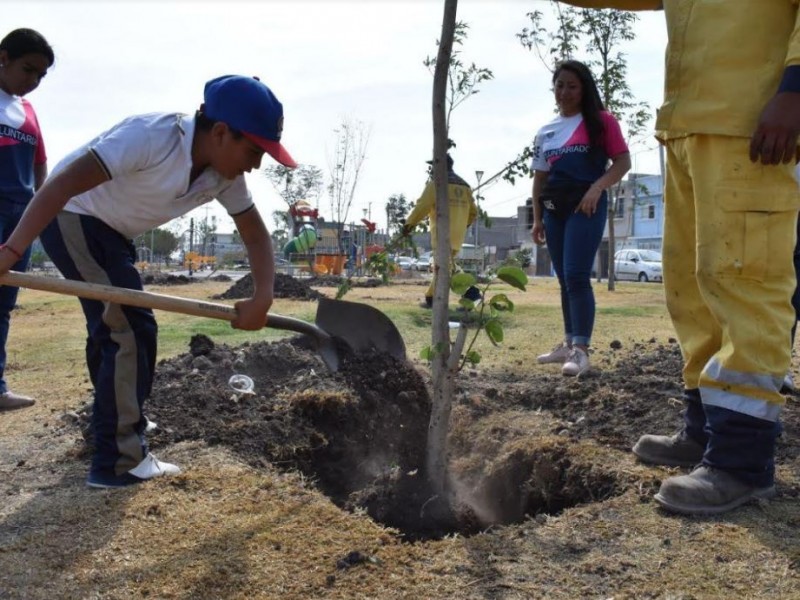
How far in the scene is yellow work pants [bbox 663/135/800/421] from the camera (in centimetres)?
226

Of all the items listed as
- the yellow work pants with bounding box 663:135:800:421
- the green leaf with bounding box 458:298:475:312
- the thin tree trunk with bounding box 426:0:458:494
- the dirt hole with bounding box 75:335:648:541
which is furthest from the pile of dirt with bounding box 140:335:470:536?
the yellow work pants with bounding box 663:135:800:421

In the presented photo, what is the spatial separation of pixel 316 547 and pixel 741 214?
1.62 metres

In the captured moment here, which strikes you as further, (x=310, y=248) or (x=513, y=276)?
(x=310, y=248)

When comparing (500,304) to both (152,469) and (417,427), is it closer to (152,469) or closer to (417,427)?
(417,427)

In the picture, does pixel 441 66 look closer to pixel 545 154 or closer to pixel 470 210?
pixel 545 154

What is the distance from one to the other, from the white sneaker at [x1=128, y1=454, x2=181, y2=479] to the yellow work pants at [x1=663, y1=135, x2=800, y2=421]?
6.36 feet

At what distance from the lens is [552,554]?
218cm

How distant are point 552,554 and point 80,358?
446 cm

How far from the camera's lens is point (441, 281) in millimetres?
2859

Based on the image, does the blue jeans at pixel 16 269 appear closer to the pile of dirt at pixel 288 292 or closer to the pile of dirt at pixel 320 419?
the pile of dirt at pixel 320 419

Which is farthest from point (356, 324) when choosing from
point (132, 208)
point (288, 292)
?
point (288, 292)

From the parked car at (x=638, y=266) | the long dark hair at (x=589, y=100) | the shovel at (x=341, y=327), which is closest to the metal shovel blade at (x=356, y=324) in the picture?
the shovel at (x=341, y=327)

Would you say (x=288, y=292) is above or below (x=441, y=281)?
below

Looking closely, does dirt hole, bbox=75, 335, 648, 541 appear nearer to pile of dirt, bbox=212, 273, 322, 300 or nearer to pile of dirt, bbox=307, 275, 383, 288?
pile of dirt, bbox=212, 273, 322, 300
